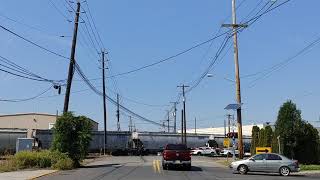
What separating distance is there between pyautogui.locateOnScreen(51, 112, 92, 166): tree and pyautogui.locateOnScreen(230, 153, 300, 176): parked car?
1124 cm

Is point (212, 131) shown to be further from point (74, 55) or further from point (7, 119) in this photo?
point (74, 55)

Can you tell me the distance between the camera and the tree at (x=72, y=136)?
130 feet

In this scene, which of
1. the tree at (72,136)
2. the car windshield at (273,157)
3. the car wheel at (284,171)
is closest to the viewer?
the car wheel at (284,171)

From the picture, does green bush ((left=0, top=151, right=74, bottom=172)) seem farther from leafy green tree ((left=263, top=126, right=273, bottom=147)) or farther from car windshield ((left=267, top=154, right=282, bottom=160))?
leafy green tree ((left=263, top=126, right=273, bottom=147))

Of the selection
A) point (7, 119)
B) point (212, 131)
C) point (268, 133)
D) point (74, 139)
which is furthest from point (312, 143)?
point (212, 131)

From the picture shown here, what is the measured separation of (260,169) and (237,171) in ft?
5.14

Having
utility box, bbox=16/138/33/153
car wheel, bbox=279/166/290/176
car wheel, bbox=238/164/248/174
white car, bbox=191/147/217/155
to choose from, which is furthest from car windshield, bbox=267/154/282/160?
white car, bbox=191/147/217/155

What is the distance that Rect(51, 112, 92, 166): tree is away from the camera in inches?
1561

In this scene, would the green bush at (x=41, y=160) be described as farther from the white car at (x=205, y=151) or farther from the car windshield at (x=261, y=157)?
the white car at (x=205, y=151)

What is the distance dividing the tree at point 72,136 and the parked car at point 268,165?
36.9 feet

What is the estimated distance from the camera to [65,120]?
39906mm

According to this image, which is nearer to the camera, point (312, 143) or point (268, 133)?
point (312, 143)

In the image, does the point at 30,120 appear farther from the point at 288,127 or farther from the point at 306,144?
the point at 306,144

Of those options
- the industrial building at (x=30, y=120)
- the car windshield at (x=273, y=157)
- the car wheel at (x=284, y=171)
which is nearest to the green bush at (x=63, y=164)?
the car windshield at (x=273, y=157)
